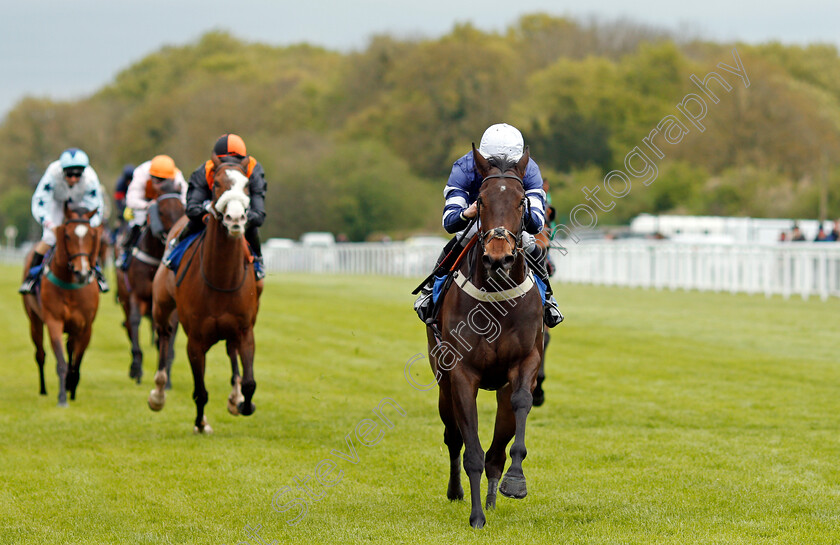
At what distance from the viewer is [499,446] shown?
5703 millimetres

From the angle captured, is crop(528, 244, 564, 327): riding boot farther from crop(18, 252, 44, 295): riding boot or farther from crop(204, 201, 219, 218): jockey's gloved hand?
crop(18, 252, 44, 295): riding boot

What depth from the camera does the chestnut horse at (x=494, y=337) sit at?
5133mm

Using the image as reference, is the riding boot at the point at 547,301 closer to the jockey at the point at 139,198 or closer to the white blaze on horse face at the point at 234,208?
the white blaze on horse face at the point at 234,208

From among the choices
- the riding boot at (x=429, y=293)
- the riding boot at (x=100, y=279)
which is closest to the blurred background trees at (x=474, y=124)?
the riding boot at (x=100, y=279)

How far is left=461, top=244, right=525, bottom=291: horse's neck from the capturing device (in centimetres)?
543

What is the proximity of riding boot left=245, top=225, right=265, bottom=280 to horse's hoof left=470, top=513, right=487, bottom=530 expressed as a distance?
365cm

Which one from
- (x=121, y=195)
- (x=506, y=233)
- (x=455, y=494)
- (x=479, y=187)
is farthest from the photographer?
(x=121, y=195)

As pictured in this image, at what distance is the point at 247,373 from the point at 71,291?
278 centimetres

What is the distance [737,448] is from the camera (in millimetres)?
7281

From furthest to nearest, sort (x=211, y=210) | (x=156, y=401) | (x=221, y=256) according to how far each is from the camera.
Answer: (x=156, y=401) → (x=221, y=256) → (x=211, y=210)

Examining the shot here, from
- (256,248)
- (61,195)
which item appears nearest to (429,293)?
(256,248)

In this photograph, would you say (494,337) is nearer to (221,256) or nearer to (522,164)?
(522,164)

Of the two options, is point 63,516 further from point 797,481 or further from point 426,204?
point 426,204

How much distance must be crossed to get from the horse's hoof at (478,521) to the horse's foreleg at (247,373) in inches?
119
